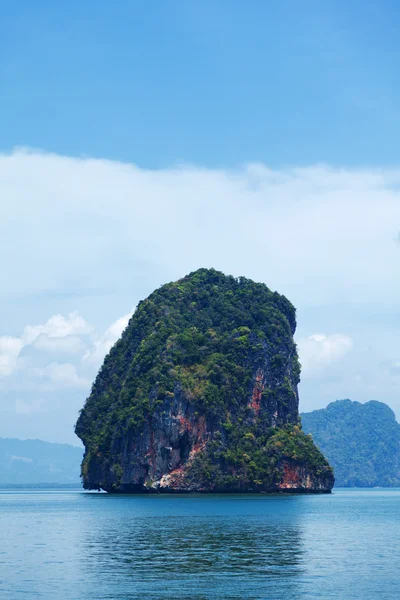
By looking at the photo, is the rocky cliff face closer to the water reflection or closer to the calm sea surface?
the calm sea surface

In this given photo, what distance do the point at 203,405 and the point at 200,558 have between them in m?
78.5

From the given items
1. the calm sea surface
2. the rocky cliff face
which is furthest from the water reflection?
the rocky cliff face

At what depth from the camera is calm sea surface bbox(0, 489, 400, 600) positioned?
29.8 meters

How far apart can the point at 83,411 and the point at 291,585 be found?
10877 centimetres

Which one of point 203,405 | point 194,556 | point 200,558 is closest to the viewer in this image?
point 200,558

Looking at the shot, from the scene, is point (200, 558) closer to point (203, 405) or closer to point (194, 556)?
point (194, 556)

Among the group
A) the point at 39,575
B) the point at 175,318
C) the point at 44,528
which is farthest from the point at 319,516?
the point at 175,318

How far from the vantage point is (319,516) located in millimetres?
69188

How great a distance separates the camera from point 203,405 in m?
116

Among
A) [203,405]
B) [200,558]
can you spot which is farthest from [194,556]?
[203,405]

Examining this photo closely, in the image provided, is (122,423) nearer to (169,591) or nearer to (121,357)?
(121,357)

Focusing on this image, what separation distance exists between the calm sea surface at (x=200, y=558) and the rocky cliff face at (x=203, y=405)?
47.9 metres

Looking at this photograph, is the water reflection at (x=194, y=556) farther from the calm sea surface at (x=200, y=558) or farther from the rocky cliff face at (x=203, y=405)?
the rocky cliff face at (x=203, y=405)

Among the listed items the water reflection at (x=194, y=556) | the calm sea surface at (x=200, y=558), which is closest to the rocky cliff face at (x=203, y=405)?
the calm sea surface at (x=200, y=558)
